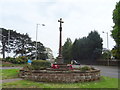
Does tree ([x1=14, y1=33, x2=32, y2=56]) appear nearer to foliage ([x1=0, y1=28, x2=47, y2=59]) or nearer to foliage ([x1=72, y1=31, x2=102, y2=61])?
foliage ([x1=0, y1=28, x2=47, y2=59])

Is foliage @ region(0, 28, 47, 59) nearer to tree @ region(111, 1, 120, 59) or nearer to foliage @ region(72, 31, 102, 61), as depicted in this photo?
foliage @ region(72, 31, 102, 61)

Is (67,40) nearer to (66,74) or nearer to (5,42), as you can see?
(5,42)

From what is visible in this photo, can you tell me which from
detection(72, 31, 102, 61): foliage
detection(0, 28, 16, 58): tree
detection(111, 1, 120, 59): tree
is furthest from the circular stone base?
detection(0, 28, 16, 58): tree

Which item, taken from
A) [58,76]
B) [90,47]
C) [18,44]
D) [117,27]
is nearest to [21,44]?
[18,44]

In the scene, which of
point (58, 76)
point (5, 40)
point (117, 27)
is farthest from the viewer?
point (5, 40)

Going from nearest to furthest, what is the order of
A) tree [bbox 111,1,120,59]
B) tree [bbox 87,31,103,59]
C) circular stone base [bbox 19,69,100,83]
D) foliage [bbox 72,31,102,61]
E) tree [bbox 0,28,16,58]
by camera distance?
circular stone base [bbox 19,69,100,83]
tree [bbox 111,1,120,59]
tree [bbox 87,31,103,59]
foliage [bbox 72,31,102,61]
tree [bbox 0,28,16,58]

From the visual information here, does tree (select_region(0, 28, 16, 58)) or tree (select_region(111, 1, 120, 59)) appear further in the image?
tree (select_region(0, 28, 16, 58))

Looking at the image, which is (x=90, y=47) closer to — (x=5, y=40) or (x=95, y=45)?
(x=95, y=45)

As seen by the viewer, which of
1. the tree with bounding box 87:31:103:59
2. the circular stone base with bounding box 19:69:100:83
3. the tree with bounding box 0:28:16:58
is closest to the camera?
the circular stone base with bounding box 19:69:100:83

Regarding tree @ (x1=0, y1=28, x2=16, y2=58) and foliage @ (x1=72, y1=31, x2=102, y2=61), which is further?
tree @ (x1=0, y1=28, x2=16, y2=58)

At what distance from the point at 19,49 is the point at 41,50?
10.6m

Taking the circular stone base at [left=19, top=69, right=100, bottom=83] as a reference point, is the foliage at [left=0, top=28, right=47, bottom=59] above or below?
above

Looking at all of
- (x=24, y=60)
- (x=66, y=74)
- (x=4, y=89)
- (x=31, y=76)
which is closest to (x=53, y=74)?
(x=66, y=74)

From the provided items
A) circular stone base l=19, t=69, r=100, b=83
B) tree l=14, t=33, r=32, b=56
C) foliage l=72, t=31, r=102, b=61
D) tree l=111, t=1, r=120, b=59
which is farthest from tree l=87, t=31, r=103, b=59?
circular stone base l=19, t=69, r=100, b=83
